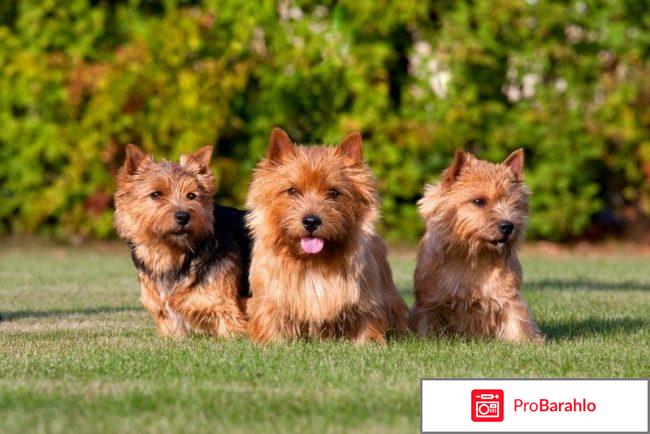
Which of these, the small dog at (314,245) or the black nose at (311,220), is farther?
the small dog at (314,245)

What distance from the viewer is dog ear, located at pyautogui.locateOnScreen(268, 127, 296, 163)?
21.0 ft

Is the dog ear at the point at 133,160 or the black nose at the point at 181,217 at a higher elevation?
the dog ear at the point at 133,160

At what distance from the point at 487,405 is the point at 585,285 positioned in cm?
700

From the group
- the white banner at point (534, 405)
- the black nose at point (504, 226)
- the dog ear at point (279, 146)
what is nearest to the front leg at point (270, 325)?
the dog ear at point (279, 146)

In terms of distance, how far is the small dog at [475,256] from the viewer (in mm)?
6652

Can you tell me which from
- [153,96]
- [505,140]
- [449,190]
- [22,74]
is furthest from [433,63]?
[449,190]

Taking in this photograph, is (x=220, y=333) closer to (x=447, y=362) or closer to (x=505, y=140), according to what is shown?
(x=447, y=362)

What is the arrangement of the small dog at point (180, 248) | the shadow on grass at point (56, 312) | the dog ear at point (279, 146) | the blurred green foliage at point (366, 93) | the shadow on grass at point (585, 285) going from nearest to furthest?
the dog ear at point (279, 146) < the small dog at point (180, 248) < the shadow on grass at point (56, 312) < the shadow on grass at point (585, 285) < the blurred green foliage at point (366, 93)

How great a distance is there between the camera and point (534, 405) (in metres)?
4.80

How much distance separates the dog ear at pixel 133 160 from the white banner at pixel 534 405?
2.88 metres

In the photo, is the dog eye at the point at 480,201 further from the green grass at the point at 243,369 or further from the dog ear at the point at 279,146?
the dog ear at the point at 279,146

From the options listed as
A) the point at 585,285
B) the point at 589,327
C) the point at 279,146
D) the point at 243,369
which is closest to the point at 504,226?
the point at 279,146

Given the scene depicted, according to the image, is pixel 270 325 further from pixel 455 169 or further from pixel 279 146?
pixel 455 169

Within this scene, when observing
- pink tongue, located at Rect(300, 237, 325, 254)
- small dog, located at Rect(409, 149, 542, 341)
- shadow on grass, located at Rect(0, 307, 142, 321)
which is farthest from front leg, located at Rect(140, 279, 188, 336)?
shadow on grass, located at Rect(0, 307, 142, 321)
